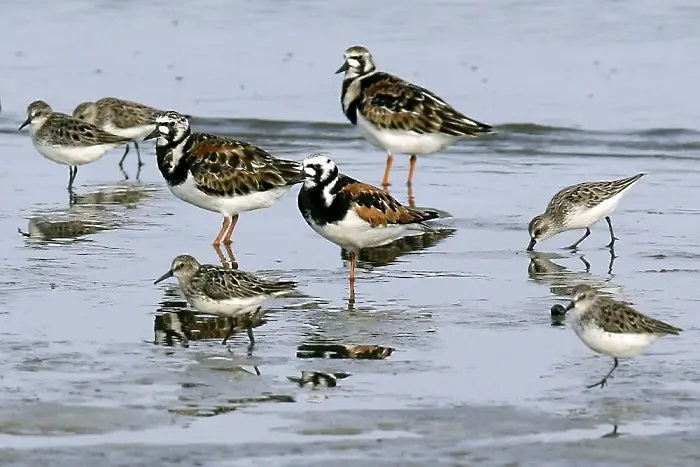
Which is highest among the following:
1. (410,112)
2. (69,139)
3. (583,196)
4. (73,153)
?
(410,112)

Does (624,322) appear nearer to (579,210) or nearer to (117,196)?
(579,210)

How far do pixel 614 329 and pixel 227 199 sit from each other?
4.82m

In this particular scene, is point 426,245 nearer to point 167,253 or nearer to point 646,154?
point 167,253

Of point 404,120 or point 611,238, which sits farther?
point 404,120

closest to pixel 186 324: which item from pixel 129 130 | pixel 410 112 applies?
pixel 410 112

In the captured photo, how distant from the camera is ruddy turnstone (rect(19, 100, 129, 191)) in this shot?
14.3 metres

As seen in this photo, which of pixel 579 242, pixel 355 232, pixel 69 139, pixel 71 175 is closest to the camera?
pixel 355 232

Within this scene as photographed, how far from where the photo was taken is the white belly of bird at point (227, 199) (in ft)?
39.5

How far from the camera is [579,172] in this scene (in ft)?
49.5

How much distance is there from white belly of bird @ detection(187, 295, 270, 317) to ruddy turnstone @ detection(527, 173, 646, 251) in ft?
10.9

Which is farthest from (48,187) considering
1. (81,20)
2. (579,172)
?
(81,20)

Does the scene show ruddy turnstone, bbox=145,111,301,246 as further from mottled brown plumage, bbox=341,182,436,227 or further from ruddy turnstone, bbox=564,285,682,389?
ruddy turnstone, bbox=564,285,682,389

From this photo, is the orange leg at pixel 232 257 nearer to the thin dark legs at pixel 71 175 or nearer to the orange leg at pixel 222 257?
the orange leg at pixel 222 257

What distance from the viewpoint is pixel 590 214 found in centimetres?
1192
